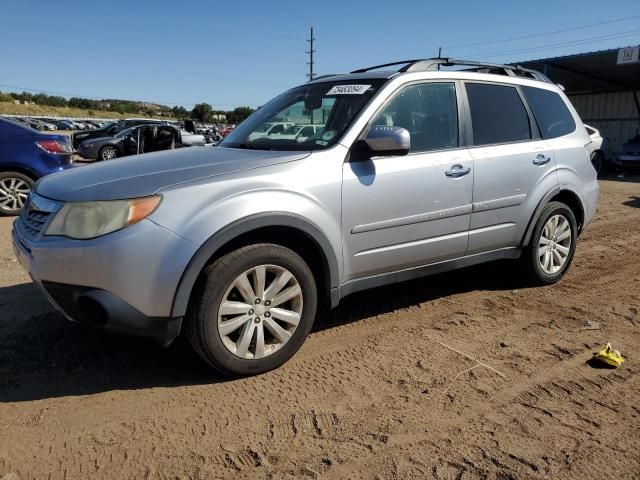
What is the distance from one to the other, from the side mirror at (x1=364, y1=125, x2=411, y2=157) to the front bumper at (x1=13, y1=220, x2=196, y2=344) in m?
A: 1.31

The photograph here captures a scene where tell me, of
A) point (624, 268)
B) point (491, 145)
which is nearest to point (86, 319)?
point (491, 145)

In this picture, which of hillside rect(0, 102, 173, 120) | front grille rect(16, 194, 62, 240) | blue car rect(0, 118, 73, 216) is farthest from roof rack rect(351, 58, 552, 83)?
hillside rect(0, 102, 173, 120)

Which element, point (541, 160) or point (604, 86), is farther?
point (604, 86)

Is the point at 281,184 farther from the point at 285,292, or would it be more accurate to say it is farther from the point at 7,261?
the point at 7,261

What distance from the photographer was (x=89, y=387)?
10.0ft

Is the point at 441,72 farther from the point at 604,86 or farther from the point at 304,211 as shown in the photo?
the point at 604,86

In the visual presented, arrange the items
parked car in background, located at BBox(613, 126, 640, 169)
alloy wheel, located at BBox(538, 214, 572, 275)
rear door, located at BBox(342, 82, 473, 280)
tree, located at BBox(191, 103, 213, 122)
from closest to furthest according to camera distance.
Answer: rear door, located at BBox(342, 82, 473, 280) < alloy wheel, located at BBox(538, 214, 572, 275) < parked car in background, located at BBox(613, 126, 640, 169) < tree, located at BBox(191, 103, 213, 122)

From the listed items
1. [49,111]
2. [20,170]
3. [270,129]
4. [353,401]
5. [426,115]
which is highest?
[49,111]

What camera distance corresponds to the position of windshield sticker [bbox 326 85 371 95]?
3.78 metres

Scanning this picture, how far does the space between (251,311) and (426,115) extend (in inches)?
77.2

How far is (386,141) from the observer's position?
3.32 meters

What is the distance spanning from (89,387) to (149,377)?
328 mm

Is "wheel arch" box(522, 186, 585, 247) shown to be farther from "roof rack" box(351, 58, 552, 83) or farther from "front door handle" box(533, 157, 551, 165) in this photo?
"roof rack" box(351, 58, 552, 83)

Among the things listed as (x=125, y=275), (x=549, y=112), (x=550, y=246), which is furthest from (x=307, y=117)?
(x=550, y=246)
